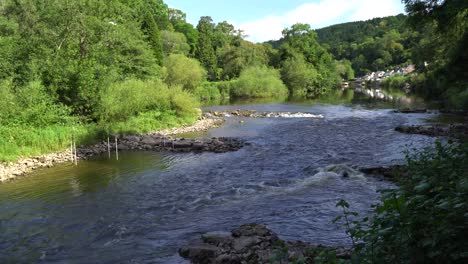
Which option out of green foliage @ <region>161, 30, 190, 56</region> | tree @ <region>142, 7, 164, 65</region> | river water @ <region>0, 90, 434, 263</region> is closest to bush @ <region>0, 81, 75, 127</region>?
river water @ <region>0, 90, 434, 263</region>

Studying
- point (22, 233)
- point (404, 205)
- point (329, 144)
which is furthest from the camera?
point (329, 144)

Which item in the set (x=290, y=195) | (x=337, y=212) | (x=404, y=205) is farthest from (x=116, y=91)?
(x=404, y=205)

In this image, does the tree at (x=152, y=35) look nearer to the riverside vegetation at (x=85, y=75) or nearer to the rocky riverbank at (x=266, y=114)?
the riverside vegetation at (x=85, y=75)

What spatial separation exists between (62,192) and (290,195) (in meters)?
8.32

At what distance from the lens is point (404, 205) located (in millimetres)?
4594

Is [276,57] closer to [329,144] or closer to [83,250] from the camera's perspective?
[329,144]

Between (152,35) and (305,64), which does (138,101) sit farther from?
(305,64)

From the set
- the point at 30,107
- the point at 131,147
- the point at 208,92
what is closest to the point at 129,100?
the point at 131,147

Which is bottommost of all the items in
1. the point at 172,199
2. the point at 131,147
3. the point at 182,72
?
the point at 172,199

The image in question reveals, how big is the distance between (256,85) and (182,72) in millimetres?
20448

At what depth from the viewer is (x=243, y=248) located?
8359 mm

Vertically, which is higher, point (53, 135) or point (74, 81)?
point (74, 81)

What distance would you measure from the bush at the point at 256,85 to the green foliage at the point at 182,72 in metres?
14.9

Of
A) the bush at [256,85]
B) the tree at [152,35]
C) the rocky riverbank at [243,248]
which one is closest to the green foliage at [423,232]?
the rocky riverbank at [243,248]
